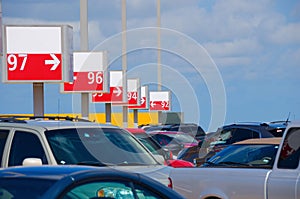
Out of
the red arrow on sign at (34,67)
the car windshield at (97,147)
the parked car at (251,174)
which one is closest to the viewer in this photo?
the parked car at (251,174)

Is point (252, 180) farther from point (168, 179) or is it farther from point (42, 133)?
point (42, 133)

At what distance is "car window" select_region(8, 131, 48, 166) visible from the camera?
9602 mm

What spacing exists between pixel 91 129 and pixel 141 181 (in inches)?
192

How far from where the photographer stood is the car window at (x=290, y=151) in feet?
31.2

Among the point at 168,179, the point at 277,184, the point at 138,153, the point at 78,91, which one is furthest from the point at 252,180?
the point at 78,91

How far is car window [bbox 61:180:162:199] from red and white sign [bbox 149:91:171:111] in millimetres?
49353

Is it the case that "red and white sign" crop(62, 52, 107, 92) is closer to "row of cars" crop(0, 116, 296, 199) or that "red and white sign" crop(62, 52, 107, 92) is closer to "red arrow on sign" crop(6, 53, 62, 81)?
"red arrow on sign" crop(6, 53, 62, 81)

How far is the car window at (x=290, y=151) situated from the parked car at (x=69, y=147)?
164cm

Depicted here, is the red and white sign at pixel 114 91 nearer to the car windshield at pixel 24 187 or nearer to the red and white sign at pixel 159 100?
the red and white sign at pixel 159 100

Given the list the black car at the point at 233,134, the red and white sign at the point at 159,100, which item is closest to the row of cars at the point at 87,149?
the black car at the point at 233,134

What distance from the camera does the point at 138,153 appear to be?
35.7ft

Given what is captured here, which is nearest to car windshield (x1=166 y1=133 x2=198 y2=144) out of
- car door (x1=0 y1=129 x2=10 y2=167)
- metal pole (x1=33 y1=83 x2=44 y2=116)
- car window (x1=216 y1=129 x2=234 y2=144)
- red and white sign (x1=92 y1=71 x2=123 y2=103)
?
car window (x1=216 y1=129 x2=234 y2=144)

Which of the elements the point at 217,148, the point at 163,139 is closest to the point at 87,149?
the point at 217,148

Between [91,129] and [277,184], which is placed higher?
[91,129]
